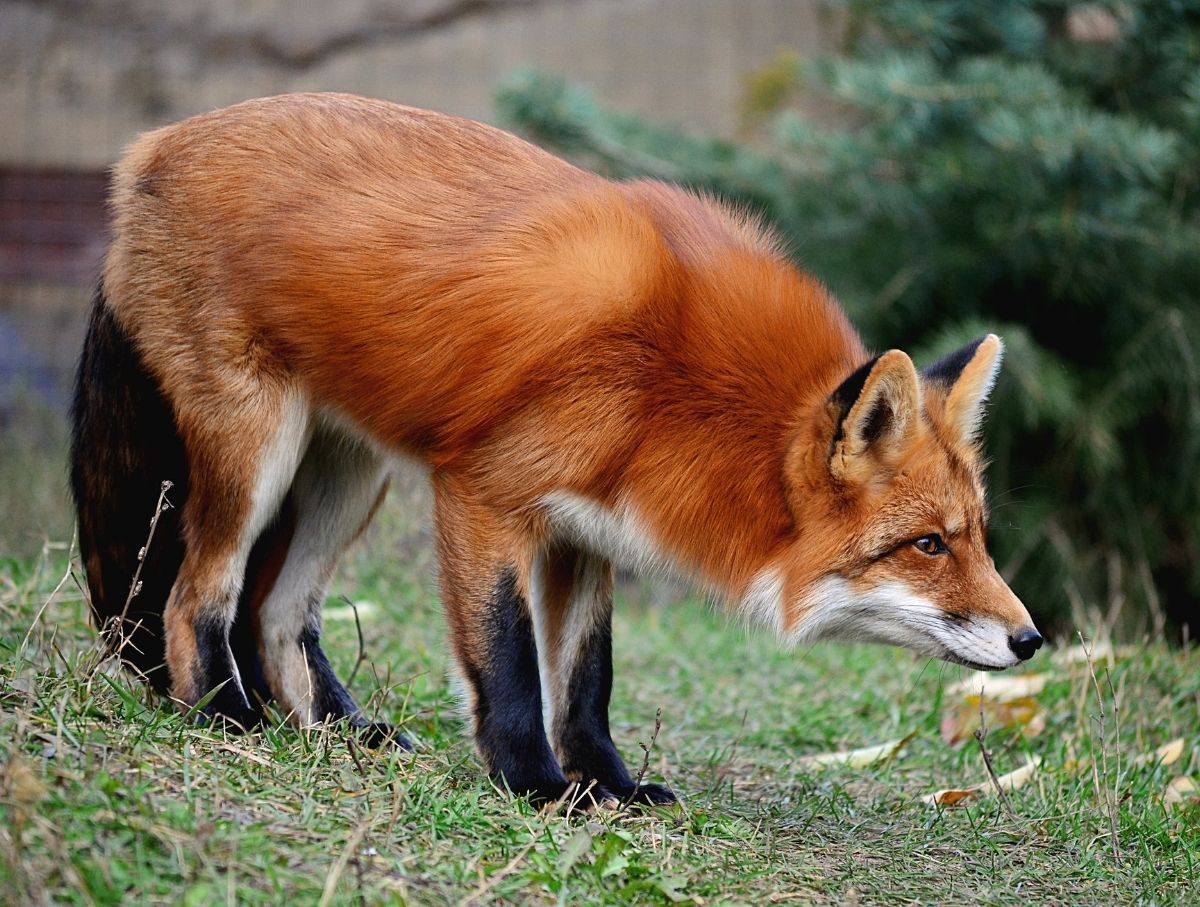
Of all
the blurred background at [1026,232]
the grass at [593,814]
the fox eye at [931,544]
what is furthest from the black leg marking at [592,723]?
the blurred background at [1026,232]

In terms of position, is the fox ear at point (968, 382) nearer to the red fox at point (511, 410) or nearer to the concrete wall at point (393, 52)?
the red fox at point (511, 410)

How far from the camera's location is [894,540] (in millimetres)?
4012

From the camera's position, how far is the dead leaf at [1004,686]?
5973 millimetres

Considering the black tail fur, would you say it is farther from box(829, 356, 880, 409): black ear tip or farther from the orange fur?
box(829, 356, 880, 409): black ear tip

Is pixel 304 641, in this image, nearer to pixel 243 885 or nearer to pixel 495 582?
pixel 495 582

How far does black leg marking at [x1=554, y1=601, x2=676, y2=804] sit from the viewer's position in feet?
14.5

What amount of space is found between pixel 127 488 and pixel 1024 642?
3.07 m

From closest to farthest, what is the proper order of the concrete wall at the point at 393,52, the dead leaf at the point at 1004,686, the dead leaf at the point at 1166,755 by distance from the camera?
the dead leaf at the point at 1166,755
the dead leaf at the point at 1004,686
the concrete wall at the point at 393,52

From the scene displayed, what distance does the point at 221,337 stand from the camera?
170 inches

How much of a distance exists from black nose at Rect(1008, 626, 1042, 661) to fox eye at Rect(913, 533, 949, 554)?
1.09 ft

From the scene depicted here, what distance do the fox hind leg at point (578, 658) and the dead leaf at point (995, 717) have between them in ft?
6.03

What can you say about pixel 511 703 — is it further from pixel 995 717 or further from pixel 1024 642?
pixel 995 717

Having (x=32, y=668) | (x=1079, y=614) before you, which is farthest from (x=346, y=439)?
(x=1079, y=614)

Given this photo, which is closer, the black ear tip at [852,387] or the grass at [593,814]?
the grass at [593,814]
